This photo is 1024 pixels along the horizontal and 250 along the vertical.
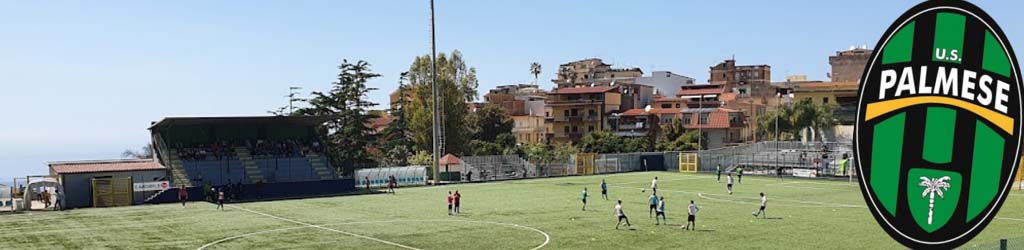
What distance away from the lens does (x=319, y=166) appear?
6244 centimetres

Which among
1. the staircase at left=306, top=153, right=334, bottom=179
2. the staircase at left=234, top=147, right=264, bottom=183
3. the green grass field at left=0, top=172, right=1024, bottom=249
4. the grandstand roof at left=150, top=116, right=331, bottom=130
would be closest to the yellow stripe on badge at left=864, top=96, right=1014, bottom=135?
the green grass field at left=0, top=172, right=1024, bottom=249

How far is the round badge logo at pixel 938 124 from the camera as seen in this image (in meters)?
4.51

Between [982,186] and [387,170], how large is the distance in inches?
2342

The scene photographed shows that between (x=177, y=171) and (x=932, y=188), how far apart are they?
57.4 metres

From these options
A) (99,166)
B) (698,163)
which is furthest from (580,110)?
(99,166)

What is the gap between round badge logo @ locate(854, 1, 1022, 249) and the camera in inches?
177

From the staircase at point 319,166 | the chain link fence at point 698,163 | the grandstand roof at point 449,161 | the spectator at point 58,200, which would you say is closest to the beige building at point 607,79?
the chain link fence at point 698,163

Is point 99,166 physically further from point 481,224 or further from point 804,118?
point 804,118

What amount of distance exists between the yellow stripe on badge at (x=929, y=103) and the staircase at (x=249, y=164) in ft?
185

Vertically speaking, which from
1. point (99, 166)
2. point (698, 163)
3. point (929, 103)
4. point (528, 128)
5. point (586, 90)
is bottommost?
point (698, 163)

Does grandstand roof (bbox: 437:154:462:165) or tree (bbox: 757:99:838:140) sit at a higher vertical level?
tree (bbox: 757:99:838:140)

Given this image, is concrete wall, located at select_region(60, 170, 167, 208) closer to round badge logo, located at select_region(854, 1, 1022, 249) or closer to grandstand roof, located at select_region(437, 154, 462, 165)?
grandstand roof, located at select_region(437, 154, 462, 165)

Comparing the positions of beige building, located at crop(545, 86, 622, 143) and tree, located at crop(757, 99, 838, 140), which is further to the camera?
beige building, located at crop(545, 86, 622, 143)

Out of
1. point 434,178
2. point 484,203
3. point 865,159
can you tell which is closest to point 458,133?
point 434,178
